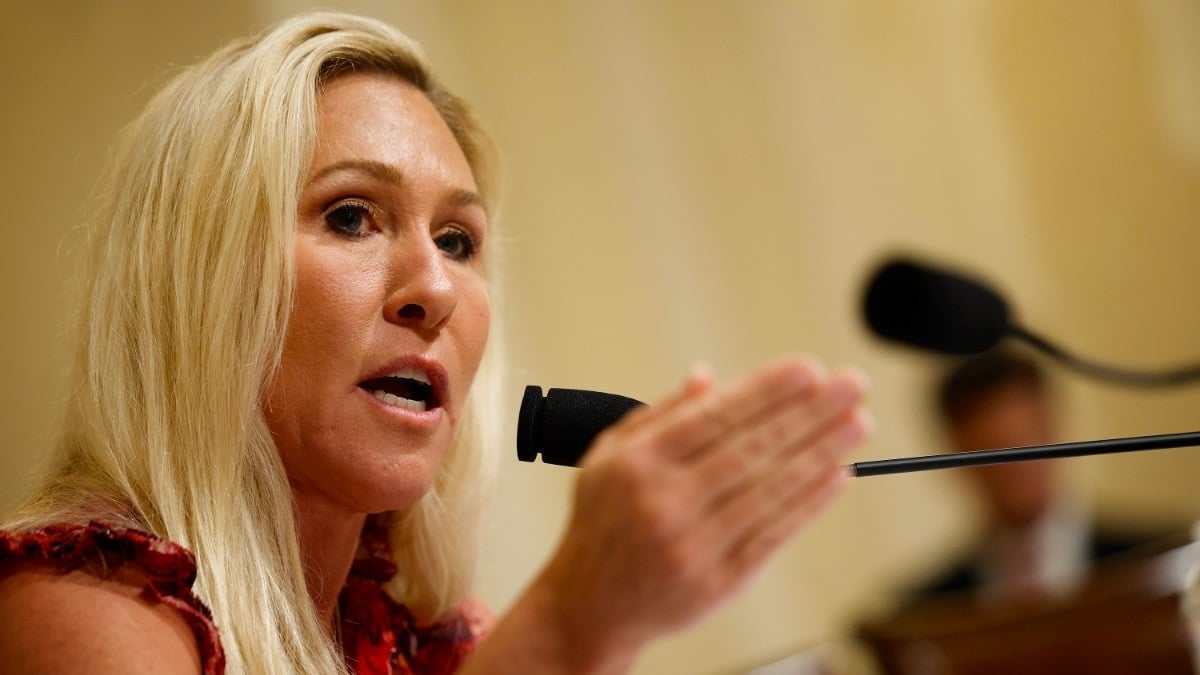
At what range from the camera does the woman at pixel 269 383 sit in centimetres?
75

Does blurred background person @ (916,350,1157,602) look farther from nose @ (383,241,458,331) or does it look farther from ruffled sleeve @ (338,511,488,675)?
nose @ (383,241,458,331)

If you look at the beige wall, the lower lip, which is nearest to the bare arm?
the lower lip

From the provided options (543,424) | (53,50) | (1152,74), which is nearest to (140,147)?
(543,424)

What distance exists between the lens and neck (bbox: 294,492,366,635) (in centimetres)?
99

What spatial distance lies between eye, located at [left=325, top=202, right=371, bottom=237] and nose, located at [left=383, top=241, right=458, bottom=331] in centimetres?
5

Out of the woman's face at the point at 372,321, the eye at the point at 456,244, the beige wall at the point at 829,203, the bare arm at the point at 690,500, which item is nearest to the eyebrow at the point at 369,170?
the woman's face at the point at 372,321

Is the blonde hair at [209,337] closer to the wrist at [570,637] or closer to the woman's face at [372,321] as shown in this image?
the woman's face at [372,321]

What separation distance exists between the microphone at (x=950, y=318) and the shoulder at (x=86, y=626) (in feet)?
2.28

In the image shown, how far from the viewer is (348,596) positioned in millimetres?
1137

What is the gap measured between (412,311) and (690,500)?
1.50 ft

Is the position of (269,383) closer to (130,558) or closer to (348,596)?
(130,558)

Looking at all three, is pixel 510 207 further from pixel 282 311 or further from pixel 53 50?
pixel 282 311

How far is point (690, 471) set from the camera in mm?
560

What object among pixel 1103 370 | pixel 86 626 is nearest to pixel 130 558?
pixel 86 626
